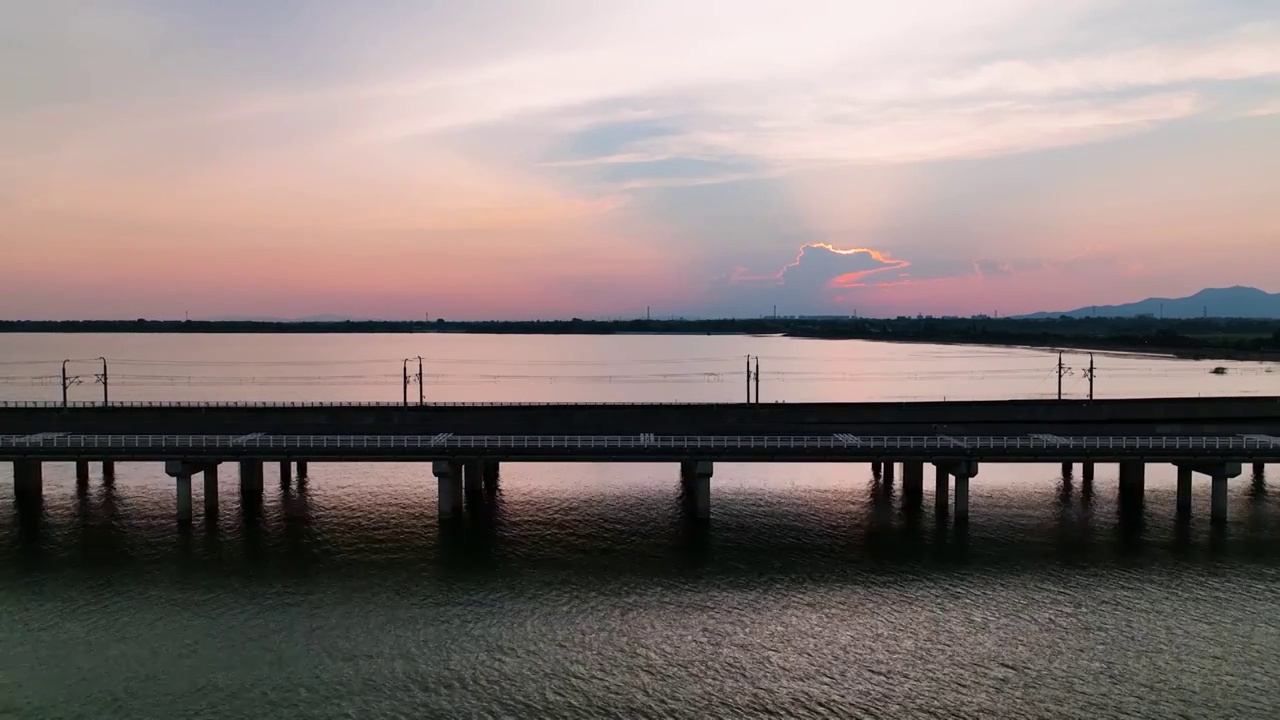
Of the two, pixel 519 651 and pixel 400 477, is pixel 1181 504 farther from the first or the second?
pixel 400 477

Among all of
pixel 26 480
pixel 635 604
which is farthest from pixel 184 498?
pixel 635 604

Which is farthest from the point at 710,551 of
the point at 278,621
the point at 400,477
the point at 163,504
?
the point at 163,504

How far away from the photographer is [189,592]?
2942 centimetres

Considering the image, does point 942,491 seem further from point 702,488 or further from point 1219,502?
point 1219,502

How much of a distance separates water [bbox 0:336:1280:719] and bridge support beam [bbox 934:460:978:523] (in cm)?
134

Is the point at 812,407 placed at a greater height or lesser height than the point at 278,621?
greater

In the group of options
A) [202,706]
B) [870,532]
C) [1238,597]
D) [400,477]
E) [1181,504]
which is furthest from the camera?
[400,477]

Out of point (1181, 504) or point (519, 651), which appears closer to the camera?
point (519, 651)

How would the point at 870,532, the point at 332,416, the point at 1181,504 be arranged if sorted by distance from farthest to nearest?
the point at 332,416 < the point at 1181,504 < the point at 870,532

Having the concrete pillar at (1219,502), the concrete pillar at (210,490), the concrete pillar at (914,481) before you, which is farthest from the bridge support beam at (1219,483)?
the concrete pillar at (210,490)

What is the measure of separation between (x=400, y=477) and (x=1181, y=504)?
49.0m

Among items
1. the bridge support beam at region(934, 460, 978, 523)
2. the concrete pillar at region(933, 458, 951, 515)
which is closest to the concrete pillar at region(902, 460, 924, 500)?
the concrete pillar at region(933, 458, 951, 515)

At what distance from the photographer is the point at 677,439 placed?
42.4 m

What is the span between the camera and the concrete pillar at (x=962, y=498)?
127 ft
